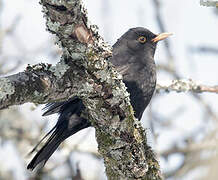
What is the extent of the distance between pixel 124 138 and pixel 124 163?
0.19 meters

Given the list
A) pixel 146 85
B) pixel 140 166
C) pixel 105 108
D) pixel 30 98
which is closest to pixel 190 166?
pixel 146 85

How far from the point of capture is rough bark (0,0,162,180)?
2.71 m

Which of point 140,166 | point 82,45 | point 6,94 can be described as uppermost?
point 82,45

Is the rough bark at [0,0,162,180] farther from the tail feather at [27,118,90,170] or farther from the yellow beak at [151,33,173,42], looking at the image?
the yellow beak at [151,33,173,42]

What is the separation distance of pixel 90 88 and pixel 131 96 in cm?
185

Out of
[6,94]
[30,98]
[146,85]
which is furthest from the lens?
[146,85]

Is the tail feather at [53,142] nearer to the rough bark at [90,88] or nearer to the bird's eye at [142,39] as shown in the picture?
the rough bark at [90,88]

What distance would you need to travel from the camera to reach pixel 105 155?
3.29 metres

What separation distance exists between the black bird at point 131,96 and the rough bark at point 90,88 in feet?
4.03

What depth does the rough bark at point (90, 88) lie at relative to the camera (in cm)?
271

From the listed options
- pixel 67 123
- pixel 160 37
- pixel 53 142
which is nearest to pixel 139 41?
pixel 160 37

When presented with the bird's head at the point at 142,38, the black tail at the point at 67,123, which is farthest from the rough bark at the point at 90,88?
the bird's head at the point at 142,38

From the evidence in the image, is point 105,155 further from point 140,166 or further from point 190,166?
point 190,166

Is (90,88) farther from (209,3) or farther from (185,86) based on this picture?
(185,86)
